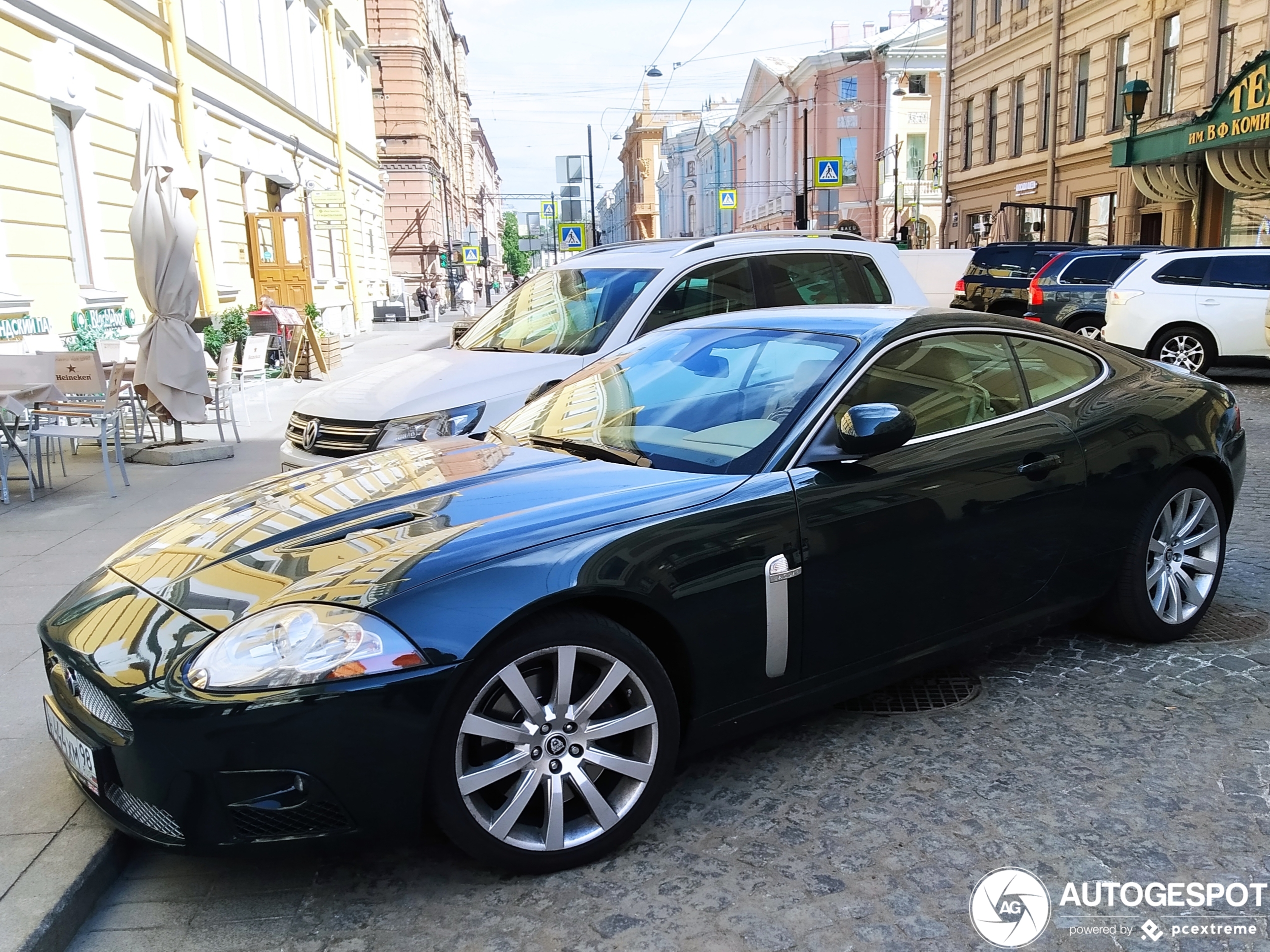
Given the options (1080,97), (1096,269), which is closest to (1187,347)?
(1096,269)

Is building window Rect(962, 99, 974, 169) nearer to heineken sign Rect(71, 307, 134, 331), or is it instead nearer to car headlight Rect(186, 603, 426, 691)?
heineken sign Rect(71, 307, 134, 331)

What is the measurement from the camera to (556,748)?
2.76 metres

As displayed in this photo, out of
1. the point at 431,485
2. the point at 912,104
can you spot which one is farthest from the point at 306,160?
the point at 912,104

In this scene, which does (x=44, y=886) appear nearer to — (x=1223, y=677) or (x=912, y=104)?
(x=1223, y=677)

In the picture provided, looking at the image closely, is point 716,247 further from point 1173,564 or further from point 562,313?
point 1173,564

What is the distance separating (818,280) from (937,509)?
385 centimetres

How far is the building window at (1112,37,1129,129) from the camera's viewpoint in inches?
995

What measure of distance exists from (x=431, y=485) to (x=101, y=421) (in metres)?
5.81

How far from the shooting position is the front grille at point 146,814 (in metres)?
2.54

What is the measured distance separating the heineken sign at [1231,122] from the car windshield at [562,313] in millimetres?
15270

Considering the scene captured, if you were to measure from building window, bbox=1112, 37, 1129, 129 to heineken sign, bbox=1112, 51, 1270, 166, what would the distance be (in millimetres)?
4774

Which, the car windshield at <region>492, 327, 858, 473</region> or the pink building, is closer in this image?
the car windshield at <region>492, 327, 858, 473</region>

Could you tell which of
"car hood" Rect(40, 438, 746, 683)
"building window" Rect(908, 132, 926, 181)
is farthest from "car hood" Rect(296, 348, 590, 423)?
"building window" Rect(908, 132, 926, 181)

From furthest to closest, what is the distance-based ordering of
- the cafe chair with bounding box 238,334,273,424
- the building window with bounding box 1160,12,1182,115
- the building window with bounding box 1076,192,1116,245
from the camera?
the building window with bounding box 1076,192,1116,245 < the building window with bounding box 1160,12,1182,115 < the cafe chair with bounding box 238,334,273,424
